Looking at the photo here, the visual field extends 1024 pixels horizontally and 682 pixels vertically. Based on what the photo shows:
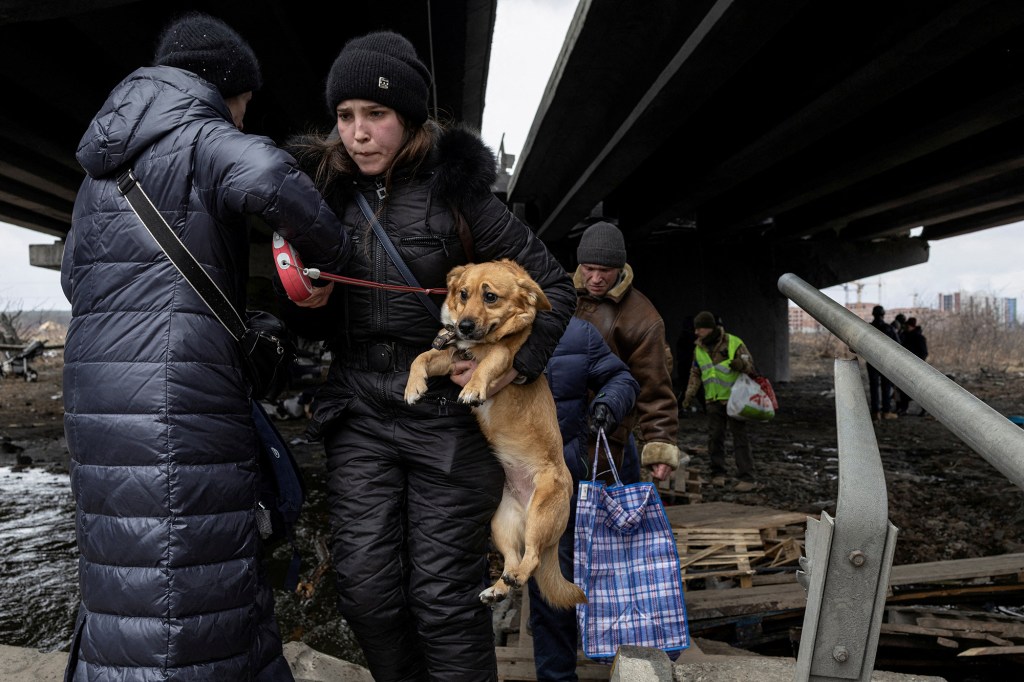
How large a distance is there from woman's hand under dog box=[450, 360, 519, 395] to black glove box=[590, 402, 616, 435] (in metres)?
0.73

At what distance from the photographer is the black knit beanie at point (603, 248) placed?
11.0 feet

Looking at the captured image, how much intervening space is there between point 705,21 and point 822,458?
6673 mm

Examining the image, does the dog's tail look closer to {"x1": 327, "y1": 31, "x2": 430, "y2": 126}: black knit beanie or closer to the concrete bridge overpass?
{"x1": 327, "y1": 31, "x2": 430, "y2": 126}: black knit beanie

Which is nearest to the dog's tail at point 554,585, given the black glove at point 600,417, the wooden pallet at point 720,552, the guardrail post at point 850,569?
the black glove at point 600,417

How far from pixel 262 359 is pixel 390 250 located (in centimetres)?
48

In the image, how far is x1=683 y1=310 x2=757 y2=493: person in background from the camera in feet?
26.2

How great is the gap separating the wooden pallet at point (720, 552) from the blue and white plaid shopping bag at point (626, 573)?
1.96 metres

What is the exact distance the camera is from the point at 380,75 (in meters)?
1.97

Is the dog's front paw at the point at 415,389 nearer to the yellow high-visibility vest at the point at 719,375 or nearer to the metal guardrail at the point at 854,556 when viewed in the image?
the metal guardrail at the point at 854,556

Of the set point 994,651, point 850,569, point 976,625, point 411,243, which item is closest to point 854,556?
point 850,569

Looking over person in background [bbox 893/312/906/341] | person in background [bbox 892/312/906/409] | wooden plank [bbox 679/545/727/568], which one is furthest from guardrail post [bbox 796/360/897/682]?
person in background [bbox 893/312/906/341]

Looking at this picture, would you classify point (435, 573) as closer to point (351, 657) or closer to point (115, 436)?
point (115, 436)

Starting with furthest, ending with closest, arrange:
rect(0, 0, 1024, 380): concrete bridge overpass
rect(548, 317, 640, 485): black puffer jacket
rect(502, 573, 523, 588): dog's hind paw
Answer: rect(0, 0, 1024, 380): concrete bridge overpass
rect(548, 317, 640, 485): black puffer jacket
rect(502, 573, 523, 588): dog's hind paw

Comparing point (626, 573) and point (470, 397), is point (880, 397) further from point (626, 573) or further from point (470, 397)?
point (470, 397)
